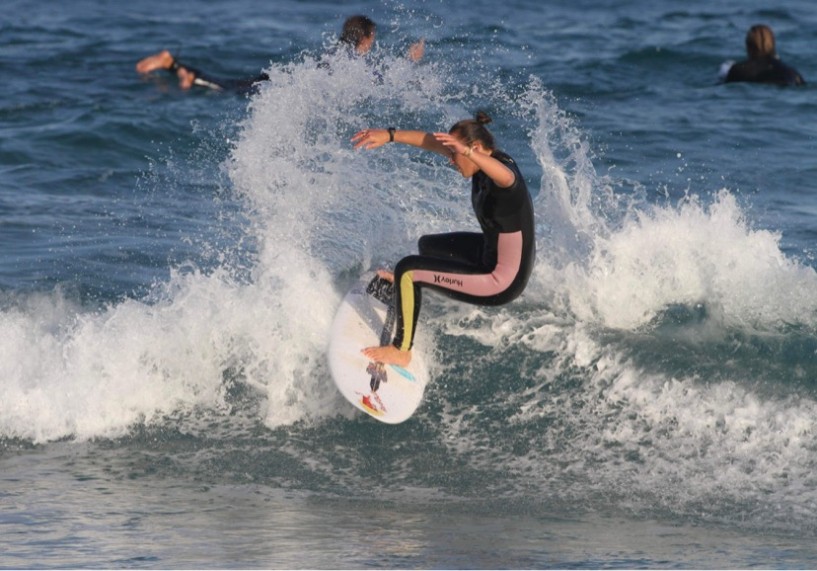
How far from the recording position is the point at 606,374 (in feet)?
28.0

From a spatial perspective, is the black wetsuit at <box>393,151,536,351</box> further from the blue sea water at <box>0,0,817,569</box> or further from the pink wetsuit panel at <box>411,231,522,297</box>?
the blue sea water at <box>0,0,817,569</box>

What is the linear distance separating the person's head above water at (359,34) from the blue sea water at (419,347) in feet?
2.70

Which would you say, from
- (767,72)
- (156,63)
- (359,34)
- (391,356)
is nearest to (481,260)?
(391,356)

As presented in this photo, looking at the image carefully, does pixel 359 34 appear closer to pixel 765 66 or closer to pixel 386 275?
pixel 386 275

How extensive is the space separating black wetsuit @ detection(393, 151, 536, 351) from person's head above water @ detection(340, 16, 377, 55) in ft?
13.5

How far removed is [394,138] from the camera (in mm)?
7434

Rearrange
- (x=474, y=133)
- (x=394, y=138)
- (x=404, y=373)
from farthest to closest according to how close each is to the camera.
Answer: (x=404, y=373) < (x=394, y=138) < (x=474, y=133)

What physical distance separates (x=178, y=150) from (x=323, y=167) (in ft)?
15.9

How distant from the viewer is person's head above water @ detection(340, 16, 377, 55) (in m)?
11.6

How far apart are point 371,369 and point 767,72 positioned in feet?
32.7

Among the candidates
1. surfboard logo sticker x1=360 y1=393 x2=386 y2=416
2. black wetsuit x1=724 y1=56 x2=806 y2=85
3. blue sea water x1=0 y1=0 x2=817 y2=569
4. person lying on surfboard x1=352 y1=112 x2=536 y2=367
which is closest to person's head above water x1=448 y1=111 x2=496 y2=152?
person lying on surfboard x1=352 y1=112 x2=536 y2=367

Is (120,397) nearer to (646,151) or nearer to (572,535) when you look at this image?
(572,535)

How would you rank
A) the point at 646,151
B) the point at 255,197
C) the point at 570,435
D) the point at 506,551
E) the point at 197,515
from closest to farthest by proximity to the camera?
the point at 506,551, the point at 197,515, the point at 570,435, the point at 255,197, the point at 646,151

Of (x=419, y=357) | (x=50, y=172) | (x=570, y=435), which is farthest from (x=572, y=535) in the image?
(x=50, y=172)
